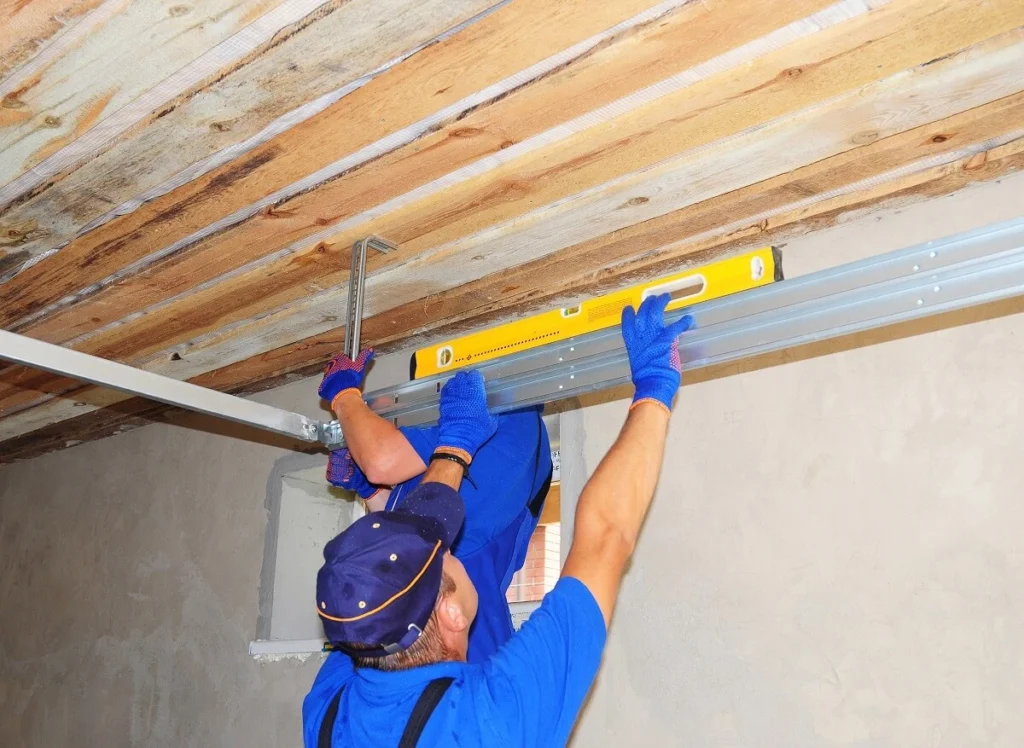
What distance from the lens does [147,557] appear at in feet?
12.9

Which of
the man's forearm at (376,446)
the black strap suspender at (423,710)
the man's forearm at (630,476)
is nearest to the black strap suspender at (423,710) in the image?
the black strap suspender at (423,710)

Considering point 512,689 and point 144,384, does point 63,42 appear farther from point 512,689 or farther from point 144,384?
point 512,689

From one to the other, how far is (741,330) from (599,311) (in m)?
0.35

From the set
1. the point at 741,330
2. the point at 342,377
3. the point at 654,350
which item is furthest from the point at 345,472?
the point at 741,330

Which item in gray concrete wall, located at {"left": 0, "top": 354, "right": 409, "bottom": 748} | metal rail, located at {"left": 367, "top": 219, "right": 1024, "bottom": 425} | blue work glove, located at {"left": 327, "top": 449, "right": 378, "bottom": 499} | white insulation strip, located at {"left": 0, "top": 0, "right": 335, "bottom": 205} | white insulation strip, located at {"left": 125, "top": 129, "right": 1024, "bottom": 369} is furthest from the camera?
gray concrete wall, located at {"left": 0, "top": 354, "right": 409, "bottom": 748}

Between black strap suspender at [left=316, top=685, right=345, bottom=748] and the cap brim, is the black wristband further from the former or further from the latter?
black strap suspender at [left=316, top=685, right=345, bottom=748]

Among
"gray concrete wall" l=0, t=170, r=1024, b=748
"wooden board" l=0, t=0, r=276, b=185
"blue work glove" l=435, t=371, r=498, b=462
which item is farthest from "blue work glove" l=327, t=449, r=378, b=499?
"wooden board" l=0, t=0, r=276, b=185

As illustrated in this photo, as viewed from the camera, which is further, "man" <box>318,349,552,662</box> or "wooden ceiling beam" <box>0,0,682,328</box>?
"man" <box>318,349,552,662</box>

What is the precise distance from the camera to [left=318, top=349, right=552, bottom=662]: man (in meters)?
2.19

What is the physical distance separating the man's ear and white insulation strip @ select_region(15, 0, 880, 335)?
0.91 m

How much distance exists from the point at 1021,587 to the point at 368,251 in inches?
65.4

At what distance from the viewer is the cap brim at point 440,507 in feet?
5.75

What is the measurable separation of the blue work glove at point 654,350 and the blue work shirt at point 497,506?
1.92 feet

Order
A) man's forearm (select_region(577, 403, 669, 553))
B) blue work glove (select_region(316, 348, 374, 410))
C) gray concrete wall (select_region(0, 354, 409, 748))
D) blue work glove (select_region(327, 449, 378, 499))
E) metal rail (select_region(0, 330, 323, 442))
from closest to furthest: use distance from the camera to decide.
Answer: man's forearm (select_region(577, 403, 669, 553)), metal rail (select_region(0, 330, 323, 442)), blue work glove (select_region(316, 348, 374, 410)), blue work glove (select_region(327, 449, 378, 499)), gray concrete wall (select_region(0, 354, 409, 748))
